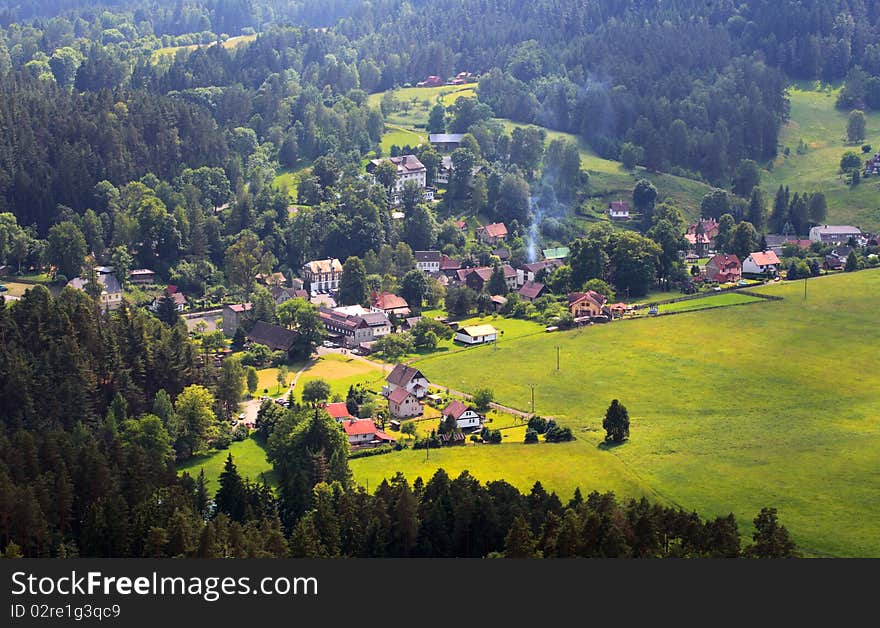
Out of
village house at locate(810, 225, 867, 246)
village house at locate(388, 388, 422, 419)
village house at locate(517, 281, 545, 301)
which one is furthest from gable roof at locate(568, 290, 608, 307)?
village house at locate(810, 225, 867, 246)

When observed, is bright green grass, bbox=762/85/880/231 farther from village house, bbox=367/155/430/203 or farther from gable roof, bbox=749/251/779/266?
village house, bbox=367/155/430/203

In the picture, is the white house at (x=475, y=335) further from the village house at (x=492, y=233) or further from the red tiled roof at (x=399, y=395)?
the village house at (x=492, y=233)

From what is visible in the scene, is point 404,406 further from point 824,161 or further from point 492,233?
point 824,161

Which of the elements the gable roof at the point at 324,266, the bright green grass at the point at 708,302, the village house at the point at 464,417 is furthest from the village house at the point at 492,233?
the village house at the point at 464,417

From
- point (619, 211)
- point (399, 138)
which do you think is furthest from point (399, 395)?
point (399, 138)

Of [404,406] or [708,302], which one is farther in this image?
[708,302]
